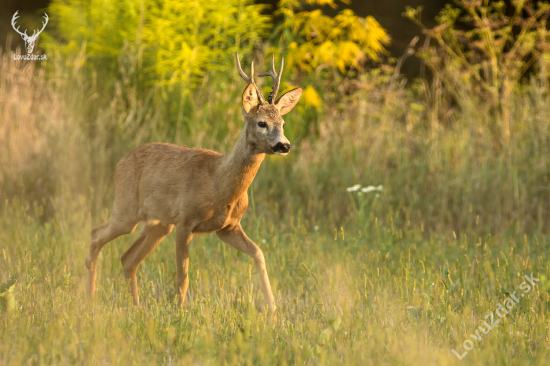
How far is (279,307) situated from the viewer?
4.93m

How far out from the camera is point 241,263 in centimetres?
606

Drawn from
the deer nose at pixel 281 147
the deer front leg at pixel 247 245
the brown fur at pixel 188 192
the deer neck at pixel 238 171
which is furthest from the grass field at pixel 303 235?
the deer nose at pixel 281 147

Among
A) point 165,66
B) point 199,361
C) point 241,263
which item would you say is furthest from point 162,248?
point 165,66

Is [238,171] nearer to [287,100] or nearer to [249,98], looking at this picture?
[249,98]

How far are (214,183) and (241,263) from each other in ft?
4.45

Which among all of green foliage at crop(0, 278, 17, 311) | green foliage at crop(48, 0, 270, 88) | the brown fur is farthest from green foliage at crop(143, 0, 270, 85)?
green foliage at crop(0, 278, 17, 311)

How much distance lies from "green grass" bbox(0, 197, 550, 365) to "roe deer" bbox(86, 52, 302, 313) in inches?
9.3

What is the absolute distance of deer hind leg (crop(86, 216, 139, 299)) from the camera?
18.0 ft

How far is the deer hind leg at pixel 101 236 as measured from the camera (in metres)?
5.48

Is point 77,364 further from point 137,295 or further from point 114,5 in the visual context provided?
point 114,5

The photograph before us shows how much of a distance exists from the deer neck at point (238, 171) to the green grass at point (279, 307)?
0.56m

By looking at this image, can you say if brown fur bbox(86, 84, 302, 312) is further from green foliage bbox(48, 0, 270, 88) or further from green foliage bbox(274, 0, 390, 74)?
green foliage bbox(274, 0, 390, 74)

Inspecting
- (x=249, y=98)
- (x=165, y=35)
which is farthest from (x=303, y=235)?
(x=165, y=35)

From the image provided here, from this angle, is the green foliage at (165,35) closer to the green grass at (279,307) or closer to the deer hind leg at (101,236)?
the green grass at (279,307)
